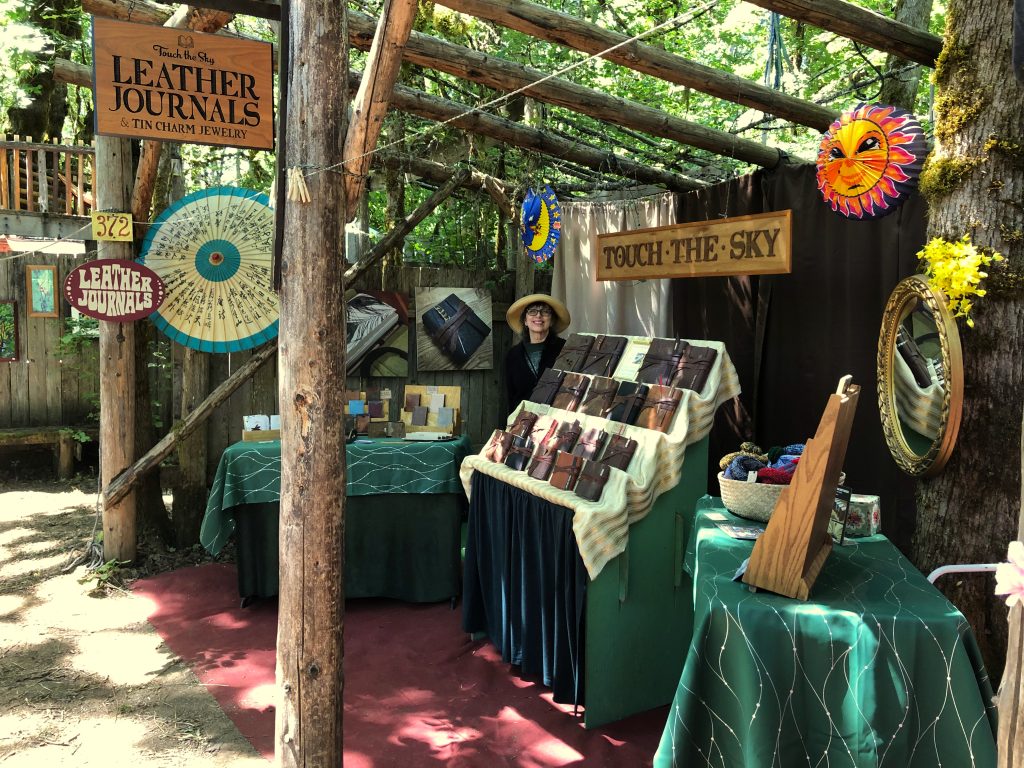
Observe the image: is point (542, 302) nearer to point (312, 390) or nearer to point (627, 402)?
point (627, 402)

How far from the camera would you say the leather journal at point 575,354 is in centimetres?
416

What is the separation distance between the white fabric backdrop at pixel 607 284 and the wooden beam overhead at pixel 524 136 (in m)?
0.22

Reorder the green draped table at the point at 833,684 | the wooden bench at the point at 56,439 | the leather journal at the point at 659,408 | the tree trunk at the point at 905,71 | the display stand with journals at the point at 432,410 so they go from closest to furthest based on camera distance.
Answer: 1. the green draped table at the point at 833,684
2. the leather journal at the point at 659,408
3. the display stand with journals at the point at 432,410
4. the tree trunk at the point at 905,71
5. the wooden bench at the point at 56,439

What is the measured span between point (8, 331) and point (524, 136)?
5.51m

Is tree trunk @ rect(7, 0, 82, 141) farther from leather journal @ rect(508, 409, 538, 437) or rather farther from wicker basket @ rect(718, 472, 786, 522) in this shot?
wicker basket @ rect(718, 472, 786, 522)

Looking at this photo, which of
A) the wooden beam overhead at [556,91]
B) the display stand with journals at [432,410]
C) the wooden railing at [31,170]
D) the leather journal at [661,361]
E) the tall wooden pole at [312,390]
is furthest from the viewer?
the wooden railing at [31,170]

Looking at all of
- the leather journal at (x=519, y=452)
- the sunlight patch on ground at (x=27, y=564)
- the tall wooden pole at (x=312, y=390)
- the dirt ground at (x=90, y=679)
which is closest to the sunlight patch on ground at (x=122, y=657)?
the dirt ground at (x=90, y=679)

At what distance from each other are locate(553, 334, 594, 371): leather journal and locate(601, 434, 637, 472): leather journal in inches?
28.3

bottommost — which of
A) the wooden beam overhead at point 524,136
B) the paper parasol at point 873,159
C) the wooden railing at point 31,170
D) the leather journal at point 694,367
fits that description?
the leather journal at point 694,367

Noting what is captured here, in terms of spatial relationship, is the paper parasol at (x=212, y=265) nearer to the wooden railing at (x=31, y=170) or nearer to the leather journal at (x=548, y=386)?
the leather journal at (x=548, y=386)

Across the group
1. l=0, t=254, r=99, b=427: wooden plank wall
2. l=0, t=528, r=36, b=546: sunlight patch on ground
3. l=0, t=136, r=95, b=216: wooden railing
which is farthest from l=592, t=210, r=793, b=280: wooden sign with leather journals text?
l=0, t=254, r=99, b=427: wooden plank wall

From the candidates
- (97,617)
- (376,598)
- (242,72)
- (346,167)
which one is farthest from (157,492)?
(346,167)

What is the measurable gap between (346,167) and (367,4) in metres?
4.28

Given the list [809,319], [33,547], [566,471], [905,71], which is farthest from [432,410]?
[905,71]
